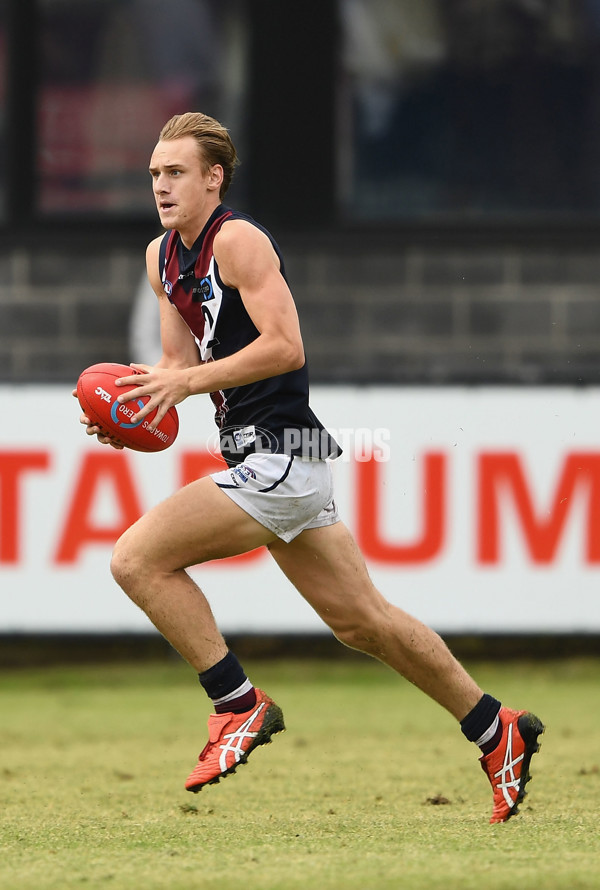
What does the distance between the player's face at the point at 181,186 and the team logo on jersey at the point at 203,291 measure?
20 centimetres

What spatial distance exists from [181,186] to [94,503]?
4474mm

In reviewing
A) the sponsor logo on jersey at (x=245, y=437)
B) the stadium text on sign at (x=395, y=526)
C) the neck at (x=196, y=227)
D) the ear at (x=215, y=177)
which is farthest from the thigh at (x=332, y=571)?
the stadium text on sign at (x=395, y=526)

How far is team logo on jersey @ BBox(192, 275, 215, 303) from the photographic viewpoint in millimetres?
5184

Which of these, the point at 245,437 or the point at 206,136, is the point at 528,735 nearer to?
the point at 245,437

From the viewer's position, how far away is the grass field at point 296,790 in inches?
177

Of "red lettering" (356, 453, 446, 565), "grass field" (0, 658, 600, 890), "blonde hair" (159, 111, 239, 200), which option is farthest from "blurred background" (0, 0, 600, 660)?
"blonde hair" (159, 111, 239, 200)

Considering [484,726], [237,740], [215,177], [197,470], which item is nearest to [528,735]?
[484,726]

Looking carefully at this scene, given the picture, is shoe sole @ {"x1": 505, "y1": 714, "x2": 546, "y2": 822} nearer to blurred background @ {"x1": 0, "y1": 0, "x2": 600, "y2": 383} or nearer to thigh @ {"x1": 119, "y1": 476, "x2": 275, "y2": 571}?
thigh @ {"x1": 119, "y1": 476, "x2": 275, "y2": 571}

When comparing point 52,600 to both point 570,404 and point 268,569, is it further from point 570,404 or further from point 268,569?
point 570,404

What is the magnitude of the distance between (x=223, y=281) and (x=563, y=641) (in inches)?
234

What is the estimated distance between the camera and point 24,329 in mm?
11328

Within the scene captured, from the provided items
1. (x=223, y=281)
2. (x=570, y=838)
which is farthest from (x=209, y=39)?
(x=570, y=838)

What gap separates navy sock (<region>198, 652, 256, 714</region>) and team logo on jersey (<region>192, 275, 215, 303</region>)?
120 cm

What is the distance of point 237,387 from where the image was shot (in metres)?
5.30
